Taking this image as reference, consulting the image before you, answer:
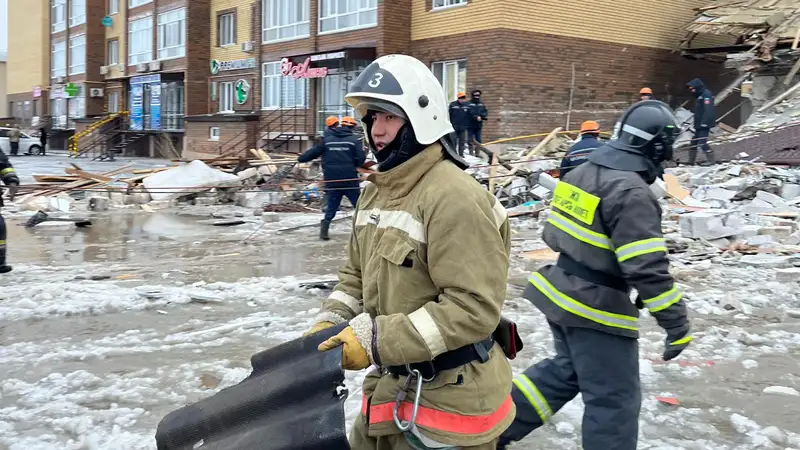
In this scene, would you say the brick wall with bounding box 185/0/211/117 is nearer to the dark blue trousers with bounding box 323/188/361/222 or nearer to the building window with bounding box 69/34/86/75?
the building window with bounding box 69/34/86/75

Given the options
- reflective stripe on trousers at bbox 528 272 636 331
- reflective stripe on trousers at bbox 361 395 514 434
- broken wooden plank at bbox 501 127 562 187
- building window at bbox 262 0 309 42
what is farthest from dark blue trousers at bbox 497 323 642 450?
building window at bbox 262 0 309 42

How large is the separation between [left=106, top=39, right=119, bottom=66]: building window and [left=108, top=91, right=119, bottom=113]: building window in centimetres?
188

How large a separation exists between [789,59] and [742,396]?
1673cm

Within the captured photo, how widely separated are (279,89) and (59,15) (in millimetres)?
29631

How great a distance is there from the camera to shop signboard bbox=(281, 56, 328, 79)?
26142mm

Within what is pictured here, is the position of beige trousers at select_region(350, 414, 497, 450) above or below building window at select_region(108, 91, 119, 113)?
A: below

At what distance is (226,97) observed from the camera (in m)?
33.3

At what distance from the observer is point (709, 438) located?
13.0ft

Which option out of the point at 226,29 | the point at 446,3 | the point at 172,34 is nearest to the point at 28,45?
the point at 172,34

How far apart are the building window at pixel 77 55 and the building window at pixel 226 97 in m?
16.9

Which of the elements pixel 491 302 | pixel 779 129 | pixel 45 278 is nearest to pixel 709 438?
pixel 491 302

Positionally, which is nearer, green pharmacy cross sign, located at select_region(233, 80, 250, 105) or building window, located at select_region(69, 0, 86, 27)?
green pharmacy cross sign, located at select_region(233, 80, 250, 105)

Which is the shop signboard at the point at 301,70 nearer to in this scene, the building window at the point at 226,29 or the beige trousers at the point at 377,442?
the building window at the point at 226,29

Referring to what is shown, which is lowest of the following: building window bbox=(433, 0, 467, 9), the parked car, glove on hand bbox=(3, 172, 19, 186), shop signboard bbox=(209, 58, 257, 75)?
glove on hand bbox=(3, 172, 19, 186)
